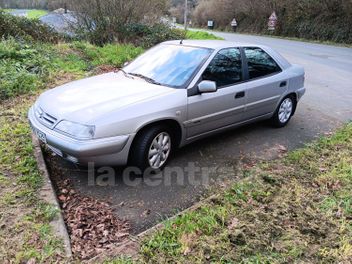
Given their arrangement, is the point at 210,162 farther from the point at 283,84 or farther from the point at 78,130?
the point at 283,84

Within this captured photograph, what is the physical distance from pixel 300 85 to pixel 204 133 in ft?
8.62

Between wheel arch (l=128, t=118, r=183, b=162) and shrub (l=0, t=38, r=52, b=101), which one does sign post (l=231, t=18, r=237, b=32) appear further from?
wheel arch (l=128, t=118, r=183, b=162)

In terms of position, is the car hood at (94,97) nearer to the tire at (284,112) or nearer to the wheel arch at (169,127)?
the wheel arch at (169,127)

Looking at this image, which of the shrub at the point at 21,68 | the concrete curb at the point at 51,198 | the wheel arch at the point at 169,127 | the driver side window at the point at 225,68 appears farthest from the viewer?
the shrub at the point at 21,68

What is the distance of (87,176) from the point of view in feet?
14.1

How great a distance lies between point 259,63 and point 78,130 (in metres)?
3.22

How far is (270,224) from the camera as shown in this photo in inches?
134

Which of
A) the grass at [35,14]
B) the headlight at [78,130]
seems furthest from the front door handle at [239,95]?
the grass at [35,14]

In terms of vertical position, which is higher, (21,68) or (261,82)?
(261,82)

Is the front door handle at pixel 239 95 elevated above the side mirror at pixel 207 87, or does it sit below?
below

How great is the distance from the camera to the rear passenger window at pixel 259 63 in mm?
5362

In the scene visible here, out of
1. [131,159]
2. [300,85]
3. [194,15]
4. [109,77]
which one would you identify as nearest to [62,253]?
[131,159]

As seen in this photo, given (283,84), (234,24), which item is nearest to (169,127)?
(283,84)

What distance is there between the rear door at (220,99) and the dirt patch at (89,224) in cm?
157
